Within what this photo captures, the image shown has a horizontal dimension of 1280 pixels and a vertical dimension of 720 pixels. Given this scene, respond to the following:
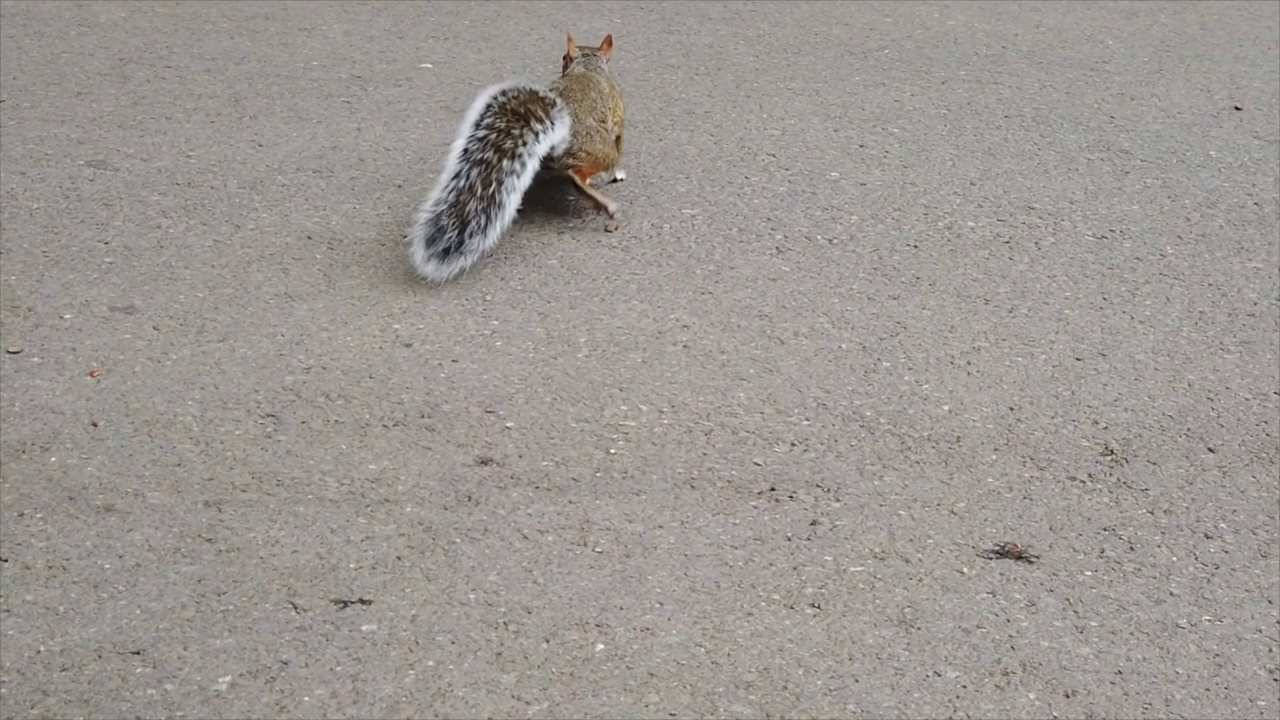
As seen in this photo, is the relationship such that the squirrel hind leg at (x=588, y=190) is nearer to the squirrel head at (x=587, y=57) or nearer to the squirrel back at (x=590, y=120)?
the squirrel back at (x=590, y=120)

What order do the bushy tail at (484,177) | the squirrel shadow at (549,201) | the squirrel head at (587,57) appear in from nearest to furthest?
the bushy tail at (484,177)
the squirrel shadow at (549,201)
the squirrel head at (587,57)

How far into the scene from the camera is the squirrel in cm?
445

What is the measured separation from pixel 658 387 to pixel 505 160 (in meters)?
0.94

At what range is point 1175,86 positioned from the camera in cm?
593

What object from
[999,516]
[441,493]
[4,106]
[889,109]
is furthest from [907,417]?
[4,106]

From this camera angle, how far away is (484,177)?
14.8ft

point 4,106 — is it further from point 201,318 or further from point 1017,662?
point 1017,662

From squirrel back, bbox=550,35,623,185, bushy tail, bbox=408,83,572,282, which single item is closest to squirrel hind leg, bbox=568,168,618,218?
squirrel back, bbox=550,35,623,185

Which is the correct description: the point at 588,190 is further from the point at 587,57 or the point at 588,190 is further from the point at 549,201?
the point at 587,57

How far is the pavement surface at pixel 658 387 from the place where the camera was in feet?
10.5

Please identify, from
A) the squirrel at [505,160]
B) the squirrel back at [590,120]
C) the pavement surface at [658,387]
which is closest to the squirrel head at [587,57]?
the squirrel back at [590,120]

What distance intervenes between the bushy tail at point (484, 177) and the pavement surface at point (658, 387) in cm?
14

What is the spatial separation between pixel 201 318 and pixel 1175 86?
153 inches

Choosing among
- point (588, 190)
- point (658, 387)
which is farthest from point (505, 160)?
point (658, 387)
